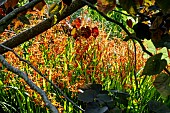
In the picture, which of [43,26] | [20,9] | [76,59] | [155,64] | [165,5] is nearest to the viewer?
[165,5]

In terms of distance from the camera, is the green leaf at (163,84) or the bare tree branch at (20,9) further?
the bare tree branch at (20,9)

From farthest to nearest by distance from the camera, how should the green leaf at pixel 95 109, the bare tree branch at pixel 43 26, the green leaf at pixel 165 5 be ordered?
the bare tree branch at pixel 43 26 < the green leaf at pixel 95 109 < the green leaf at pixel 165 5

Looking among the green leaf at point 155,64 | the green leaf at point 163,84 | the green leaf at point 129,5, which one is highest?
the green leaf at point 129,5

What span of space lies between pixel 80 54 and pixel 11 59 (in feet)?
1.95

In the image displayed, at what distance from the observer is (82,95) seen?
786 millimetres

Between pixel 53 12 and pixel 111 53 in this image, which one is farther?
pixel 111 53

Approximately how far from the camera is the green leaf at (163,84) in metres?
0.68

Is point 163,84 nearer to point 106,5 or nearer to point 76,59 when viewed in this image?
point 106,5

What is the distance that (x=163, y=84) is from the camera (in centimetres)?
69

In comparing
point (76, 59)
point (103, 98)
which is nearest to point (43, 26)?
point (103, 98)

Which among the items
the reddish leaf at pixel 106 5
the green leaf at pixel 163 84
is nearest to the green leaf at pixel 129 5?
the reddish leaf at pixel 106 5

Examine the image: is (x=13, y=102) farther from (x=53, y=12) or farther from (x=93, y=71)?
(x=53, y=12)

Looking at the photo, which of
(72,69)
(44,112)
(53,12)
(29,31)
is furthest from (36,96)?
(53,12)

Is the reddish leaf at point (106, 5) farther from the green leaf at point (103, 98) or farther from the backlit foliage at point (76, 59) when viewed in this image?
the backlit foliage at point (76, 59)
